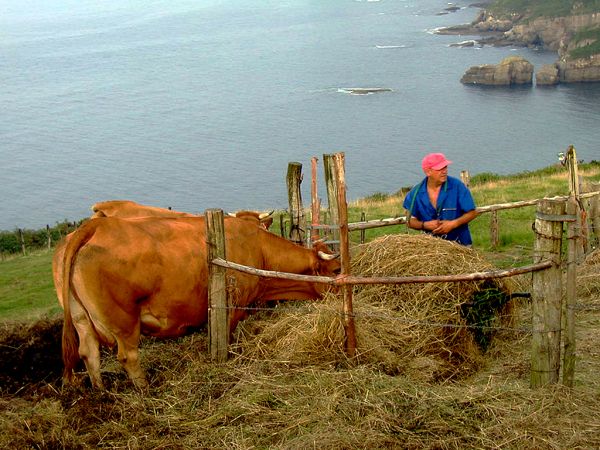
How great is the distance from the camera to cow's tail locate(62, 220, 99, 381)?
21.8 feet

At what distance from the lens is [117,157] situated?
62.8 meters

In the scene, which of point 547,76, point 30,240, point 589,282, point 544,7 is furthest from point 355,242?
point 544,7

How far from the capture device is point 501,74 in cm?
8750

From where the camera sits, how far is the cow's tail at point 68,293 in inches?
262

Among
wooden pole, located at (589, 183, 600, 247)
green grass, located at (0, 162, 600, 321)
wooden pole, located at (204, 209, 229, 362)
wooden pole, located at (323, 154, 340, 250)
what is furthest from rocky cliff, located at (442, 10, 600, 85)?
wooden pole, located at (204, 209, 229, 362)

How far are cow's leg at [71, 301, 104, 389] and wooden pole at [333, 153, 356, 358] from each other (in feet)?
6.82

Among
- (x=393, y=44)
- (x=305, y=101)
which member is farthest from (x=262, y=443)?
(x=393, y=44)

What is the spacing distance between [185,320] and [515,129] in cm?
6469

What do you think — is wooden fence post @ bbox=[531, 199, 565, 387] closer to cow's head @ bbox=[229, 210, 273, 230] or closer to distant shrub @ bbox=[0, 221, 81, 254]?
cow's head @ bbox=[229, 210, 273, 230]

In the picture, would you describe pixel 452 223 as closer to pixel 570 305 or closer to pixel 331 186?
pixel 331 186

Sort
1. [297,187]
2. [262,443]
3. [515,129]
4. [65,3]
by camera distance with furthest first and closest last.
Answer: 1. [65,3]
2. [515,129]
3. [297,187]
4. [262,443]

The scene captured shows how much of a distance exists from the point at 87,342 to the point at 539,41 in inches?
4689

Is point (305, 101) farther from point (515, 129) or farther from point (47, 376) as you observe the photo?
point (47, 376)

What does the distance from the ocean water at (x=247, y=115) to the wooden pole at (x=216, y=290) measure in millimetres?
40280
